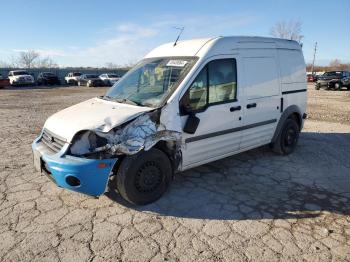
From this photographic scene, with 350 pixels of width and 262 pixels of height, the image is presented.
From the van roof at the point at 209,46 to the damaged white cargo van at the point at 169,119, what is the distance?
2cm

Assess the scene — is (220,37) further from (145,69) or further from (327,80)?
(327,80)

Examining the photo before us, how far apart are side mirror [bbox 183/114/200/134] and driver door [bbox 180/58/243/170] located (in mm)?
40

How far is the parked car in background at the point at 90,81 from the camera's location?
1391 inches

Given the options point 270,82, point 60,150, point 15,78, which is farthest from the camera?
point 15,78

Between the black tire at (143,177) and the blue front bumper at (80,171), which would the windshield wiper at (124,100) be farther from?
the blue front bumper at (80,171)

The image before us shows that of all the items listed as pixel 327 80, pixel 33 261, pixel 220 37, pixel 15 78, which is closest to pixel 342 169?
pixel 220 37

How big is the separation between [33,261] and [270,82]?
4419 millimetres

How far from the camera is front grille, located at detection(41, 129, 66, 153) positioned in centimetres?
392

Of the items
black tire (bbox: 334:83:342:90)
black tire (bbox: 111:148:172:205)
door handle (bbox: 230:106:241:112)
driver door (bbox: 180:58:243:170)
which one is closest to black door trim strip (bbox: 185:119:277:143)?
driver door (bbox: 180:58:243:170)

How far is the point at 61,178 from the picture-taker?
3.72 meters

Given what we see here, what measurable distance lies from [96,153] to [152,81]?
147cm

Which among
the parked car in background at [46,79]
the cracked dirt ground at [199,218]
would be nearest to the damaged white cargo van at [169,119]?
the cracked dirt ground at [199,218]

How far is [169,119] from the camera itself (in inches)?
160

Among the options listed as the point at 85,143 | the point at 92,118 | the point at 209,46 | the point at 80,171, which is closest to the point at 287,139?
the point at 209,46
